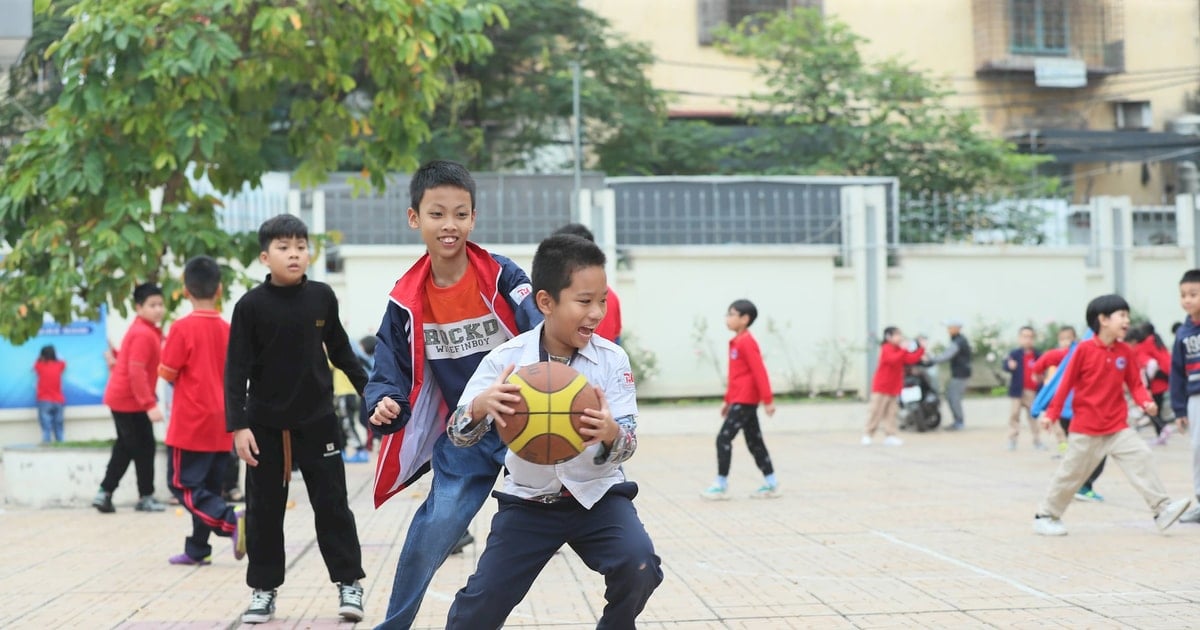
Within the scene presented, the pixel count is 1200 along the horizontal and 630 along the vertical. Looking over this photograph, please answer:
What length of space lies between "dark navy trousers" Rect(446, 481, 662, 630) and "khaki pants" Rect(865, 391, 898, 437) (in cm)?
1403

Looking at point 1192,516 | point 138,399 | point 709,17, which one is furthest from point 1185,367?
point 709,17

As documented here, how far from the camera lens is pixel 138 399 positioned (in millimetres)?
→ 9969

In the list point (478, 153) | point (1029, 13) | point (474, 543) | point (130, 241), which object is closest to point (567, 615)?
point (474, 543)

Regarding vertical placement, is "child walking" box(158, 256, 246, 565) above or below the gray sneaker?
above

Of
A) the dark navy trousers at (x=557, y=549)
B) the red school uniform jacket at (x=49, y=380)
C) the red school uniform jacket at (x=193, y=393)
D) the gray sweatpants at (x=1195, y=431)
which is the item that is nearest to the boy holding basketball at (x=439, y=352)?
the dark navy trousers at (x=557, y=549)

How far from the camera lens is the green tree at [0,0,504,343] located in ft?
34.5

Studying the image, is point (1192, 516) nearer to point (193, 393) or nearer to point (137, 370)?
point (193, 393)

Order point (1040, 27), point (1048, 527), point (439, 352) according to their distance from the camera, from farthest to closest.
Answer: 1. point (1040, 27)
2. point (1048, 527)
3. point (439, 352)

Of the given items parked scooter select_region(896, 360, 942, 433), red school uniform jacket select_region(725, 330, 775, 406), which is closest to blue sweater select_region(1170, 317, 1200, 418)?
red school uniform jacket select_region(725, 330, 775, 406)

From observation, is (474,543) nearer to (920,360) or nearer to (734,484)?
(734,484)

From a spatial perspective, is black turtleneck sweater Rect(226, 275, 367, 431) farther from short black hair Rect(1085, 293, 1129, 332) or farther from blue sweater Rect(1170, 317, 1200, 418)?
blue sweater Rect(1170, 317, 1200, 418)

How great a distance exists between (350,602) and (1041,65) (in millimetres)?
30550

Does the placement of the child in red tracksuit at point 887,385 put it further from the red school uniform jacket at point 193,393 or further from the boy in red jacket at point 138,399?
the red school uniform jacket at point 193,393

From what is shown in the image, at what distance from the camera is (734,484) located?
1273cm
